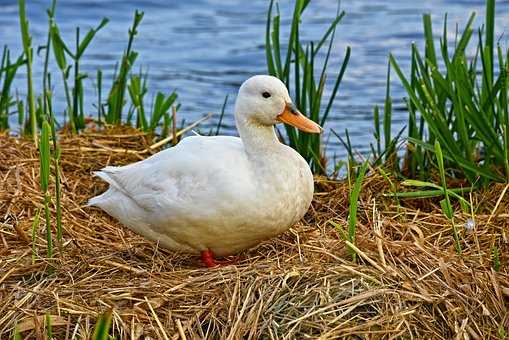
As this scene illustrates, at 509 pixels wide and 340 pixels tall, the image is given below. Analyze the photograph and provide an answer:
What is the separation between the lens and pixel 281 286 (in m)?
3.97

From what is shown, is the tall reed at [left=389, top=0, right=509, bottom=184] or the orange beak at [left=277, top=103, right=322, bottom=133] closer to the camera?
the orange beak at [left=277, top=103, right=322, bottom=133]

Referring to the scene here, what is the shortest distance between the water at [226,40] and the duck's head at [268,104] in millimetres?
3148

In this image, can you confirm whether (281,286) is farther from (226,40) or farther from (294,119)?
(226,40)

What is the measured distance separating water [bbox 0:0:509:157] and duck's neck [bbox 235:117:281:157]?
3145 millimetres

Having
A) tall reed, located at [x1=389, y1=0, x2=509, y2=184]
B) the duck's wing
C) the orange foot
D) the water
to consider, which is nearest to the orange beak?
the duck's wing

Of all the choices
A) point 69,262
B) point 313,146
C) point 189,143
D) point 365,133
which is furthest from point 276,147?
point 365,133

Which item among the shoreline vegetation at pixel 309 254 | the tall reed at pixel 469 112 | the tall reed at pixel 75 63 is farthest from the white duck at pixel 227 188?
the tall reed at pixel 75 63

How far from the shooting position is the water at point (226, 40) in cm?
920

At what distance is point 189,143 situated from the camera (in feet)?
15.8

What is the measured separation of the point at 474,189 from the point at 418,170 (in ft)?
1.77

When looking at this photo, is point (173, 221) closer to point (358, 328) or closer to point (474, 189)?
point (358, 328)

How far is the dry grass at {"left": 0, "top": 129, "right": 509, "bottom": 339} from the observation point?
3842 millimetres

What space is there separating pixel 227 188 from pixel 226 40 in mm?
6732

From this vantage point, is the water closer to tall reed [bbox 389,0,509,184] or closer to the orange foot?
tall reed [bbox 389,0,509,184]
